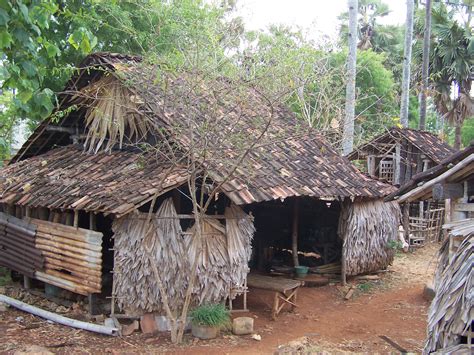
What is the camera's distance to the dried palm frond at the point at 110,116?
923cm

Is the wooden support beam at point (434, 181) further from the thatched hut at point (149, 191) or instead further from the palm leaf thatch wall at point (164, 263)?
the palm leaf thatch wall at point (164, 263)

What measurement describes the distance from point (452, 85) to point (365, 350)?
14800 mm

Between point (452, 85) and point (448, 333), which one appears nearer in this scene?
point (448, 333)

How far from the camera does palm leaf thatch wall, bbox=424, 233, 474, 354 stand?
459 cm

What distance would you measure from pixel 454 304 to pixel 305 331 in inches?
172

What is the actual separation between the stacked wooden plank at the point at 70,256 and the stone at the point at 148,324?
947 millimetres

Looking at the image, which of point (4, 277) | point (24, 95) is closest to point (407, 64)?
point (4, 277)

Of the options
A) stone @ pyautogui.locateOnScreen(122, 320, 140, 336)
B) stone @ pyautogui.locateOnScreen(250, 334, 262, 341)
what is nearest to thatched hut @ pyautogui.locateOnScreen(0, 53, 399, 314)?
stone @ pyautogui.locateOnScreen(122, 320, 140, 336)

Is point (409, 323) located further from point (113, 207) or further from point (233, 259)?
point (113, 207)

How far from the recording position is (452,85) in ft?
63.8

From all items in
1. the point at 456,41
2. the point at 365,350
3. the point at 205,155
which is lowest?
the point at 365,350

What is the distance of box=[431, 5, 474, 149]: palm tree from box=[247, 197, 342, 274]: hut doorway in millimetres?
8061

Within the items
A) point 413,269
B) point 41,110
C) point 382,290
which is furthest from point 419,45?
point 41,110

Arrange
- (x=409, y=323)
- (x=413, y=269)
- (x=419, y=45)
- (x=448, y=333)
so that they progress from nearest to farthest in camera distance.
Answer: (x=448, y=333) → (x=409, y=323) → (x=413, y=269) → (x=419, y=45)
